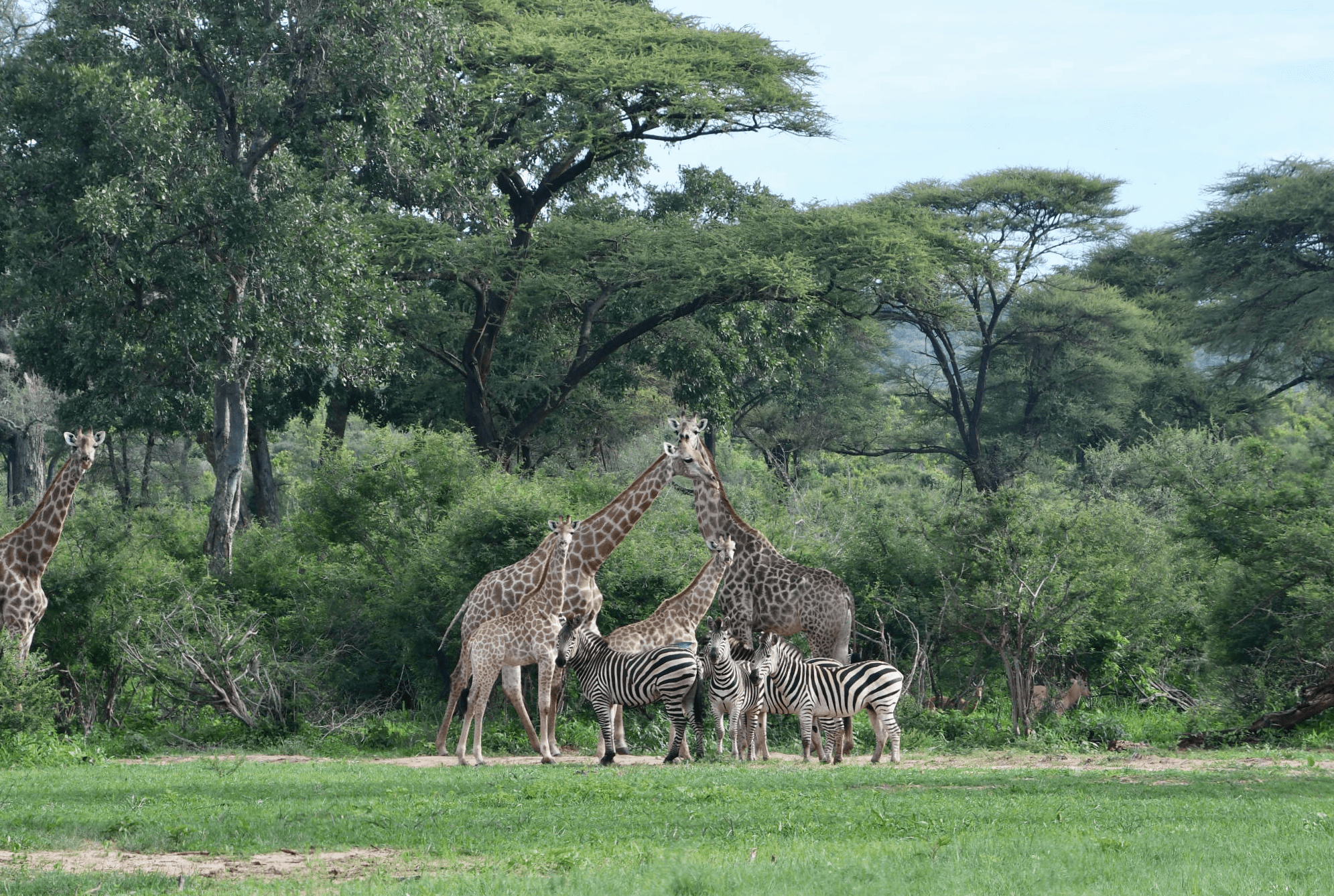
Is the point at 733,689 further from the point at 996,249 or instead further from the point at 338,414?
the point at 996,249

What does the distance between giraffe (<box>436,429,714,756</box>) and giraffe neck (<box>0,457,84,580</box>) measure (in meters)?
4.90

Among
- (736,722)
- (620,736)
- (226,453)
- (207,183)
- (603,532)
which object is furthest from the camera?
(226,453)

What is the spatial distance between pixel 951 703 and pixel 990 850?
10.9m

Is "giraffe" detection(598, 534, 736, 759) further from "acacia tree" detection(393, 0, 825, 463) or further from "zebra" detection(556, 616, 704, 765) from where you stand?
"acacia tree" detection(393, 0, 825, 463)

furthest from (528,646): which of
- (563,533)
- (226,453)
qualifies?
(226,453)

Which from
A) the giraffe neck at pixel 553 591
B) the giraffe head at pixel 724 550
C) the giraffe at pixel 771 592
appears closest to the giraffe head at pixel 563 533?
the giraffe neck at pixel 553 591

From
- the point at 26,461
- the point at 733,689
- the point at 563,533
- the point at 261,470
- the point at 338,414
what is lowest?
the point at 733,689

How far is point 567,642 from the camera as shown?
14.2m

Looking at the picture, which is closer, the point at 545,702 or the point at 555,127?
the point at 545,702

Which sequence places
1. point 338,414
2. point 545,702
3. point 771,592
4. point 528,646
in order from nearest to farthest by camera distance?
point 528,646, point 545,702, point 771,592, point 338,414

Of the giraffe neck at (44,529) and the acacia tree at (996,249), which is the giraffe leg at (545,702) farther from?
the acacia tree at (996,249)

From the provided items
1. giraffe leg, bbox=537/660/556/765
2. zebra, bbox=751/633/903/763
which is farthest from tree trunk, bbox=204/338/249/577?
zebra, bbox=751/633/903/763

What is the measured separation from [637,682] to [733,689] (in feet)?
3.21

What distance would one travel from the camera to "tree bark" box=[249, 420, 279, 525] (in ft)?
107
